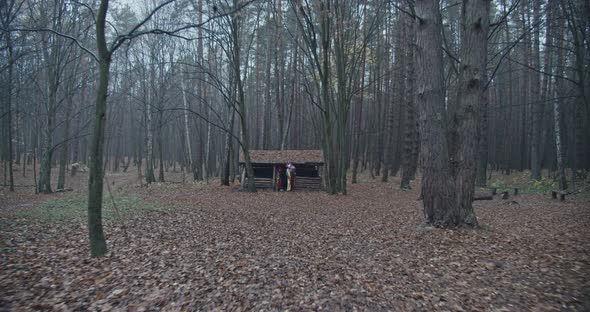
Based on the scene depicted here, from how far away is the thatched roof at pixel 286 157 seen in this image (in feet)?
59.1

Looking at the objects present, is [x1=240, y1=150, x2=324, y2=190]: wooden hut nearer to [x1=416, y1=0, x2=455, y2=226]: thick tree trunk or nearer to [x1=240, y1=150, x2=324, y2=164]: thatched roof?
[x1=240, y1=150, x2=324, y2=164]: thatched roof

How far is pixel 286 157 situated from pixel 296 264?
43.5 feet

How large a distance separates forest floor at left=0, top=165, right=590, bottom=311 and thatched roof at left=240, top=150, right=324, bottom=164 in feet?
28.9

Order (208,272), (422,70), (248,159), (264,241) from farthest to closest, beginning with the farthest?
1. (248,159)
2. (422,70)
3. (264,241)
4. (208,272)

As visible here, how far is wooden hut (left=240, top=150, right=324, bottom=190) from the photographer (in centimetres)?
1802

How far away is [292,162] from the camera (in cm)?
1795

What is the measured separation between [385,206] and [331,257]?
6.69 meters

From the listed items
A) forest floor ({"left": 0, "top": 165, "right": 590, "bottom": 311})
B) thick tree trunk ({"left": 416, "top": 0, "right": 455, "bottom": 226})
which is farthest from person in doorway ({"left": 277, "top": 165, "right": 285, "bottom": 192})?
thick tree trunk ({"left": 416, "top": 0, "right": 455, "bottom": 226})

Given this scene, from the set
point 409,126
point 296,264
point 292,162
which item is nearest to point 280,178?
point 292,162

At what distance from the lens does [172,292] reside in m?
4.32

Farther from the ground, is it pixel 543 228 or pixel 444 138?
pixel 444 138

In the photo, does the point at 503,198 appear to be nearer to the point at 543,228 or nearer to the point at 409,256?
the point at 543,228

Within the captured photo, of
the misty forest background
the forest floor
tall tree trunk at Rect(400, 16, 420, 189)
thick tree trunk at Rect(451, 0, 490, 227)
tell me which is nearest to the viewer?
the forest floor

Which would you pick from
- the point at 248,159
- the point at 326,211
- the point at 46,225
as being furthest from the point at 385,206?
the point at 46,225
